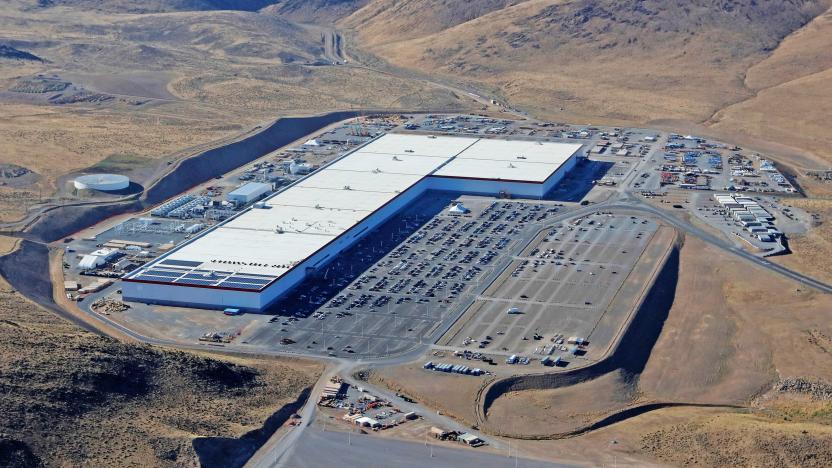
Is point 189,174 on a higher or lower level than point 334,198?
lower

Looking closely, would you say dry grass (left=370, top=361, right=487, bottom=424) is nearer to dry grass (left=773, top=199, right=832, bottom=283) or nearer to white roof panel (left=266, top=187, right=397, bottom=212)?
white roof panel (left=266, top=187, right=397, bottom=212)

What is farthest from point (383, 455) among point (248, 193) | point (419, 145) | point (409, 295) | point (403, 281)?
point (419, 145)

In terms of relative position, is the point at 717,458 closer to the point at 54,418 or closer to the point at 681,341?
the point at 681,341

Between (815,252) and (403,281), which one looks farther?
(815,252)

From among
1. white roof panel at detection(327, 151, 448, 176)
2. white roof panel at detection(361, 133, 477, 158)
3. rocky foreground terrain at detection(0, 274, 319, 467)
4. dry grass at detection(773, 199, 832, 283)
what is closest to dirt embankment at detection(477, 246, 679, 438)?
rocky foreground terrain at detection(0, 274, 319, 467)

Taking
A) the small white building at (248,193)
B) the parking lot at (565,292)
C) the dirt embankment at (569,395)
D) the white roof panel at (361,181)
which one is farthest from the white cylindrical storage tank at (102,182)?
the dirt embankment at (569,395)

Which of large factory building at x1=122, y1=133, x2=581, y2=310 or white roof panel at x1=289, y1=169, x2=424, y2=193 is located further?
white roof panel at x1=289, y1=169, x2=424, y2=193

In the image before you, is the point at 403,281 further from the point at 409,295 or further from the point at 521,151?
the point at 521,151
